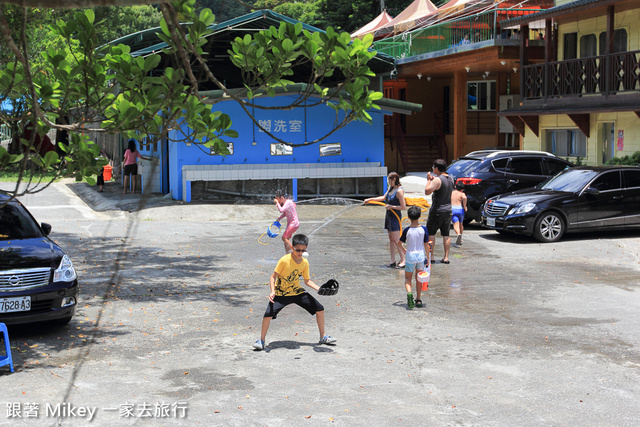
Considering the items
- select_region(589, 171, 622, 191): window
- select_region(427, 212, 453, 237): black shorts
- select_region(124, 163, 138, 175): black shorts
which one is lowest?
select_region(427, 212, 453, 237): black shorts

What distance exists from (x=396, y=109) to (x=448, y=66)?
6589 mm

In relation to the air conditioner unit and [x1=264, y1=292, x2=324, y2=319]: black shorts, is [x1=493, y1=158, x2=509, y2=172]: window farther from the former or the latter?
the air conditioner unit

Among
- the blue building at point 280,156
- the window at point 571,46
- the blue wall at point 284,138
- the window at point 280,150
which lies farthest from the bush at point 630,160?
the window at point 280,150

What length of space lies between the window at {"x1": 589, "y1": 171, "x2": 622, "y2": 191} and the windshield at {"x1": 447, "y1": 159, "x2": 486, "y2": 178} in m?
2.96

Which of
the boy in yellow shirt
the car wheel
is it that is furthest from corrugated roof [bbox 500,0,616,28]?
the boy in yellow shirt

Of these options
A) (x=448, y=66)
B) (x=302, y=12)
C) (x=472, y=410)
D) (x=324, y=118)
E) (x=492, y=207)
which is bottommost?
Result: (x=472, y=410)

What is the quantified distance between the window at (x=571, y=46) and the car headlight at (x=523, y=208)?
11.3m

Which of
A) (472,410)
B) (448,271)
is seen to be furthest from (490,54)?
(472,410)

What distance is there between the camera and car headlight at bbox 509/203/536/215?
16.0m

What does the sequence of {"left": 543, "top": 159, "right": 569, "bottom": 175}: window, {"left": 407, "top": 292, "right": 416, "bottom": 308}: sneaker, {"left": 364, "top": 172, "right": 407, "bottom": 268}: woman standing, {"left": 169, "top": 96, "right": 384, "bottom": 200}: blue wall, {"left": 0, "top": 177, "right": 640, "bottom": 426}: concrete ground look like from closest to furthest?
{"left": 0, "top": 177, "right": 640, "bottom": 426}: concrete ground, {"left": 407, "top": 292, "right": 416, "bottom": 308}: sneaker, {"left": 364, "top": 172, "right": 407, "bottom": 268}: woman standing, {"left": 543, "top": 159, "right": 569, "bottom": 175}: window, {"left": 169, "top": 96, "right": 384, "bottom": 200}: blue wall

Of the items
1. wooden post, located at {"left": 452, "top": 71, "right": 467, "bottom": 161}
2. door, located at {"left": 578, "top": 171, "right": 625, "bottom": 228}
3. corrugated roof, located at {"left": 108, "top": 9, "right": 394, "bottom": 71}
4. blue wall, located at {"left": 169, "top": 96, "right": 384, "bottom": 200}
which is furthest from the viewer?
wooden post, located at {"left": 452, "top": 71, "right": 467, "bottom": 161}

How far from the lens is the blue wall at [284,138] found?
932 inches

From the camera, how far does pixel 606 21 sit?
22.9 m

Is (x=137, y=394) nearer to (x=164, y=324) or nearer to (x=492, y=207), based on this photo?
(x=164, y=324)
